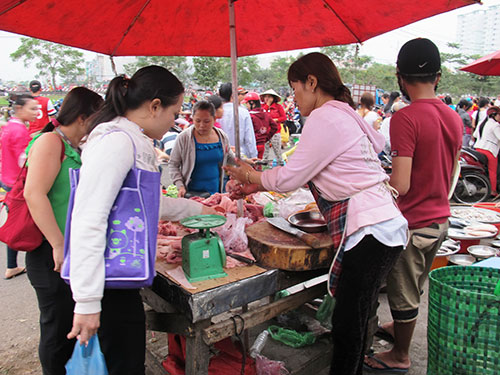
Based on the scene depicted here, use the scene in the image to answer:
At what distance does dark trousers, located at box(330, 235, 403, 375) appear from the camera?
198 cm

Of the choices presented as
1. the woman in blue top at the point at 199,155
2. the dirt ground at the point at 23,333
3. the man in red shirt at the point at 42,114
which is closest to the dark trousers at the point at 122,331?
the dirt ground at the point at 23,333

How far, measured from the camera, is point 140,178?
1.52 meters

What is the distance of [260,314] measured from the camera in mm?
2166

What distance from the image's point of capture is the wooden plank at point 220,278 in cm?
189

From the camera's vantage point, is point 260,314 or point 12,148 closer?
point 260,314

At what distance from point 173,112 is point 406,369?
8.07 feet

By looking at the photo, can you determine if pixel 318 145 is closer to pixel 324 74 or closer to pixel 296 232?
pixel 324 74

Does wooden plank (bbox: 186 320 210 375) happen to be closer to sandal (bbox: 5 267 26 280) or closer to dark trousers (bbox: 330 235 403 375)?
dark trousers (bbox: 330 235 403 375)

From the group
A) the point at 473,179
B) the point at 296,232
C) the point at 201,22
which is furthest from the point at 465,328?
the point at 473,179

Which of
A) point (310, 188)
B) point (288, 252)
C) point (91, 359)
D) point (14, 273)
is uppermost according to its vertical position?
point (310, 188)

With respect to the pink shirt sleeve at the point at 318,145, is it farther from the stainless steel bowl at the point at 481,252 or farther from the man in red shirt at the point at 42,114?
the man in red shirt at the point at 42,114

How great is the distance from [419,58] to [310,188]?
1.04m

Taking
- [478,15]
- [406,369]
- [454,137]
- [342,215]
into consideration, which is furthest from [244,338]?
[478,15]

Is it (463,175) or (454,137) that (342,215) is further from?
(463,175)
